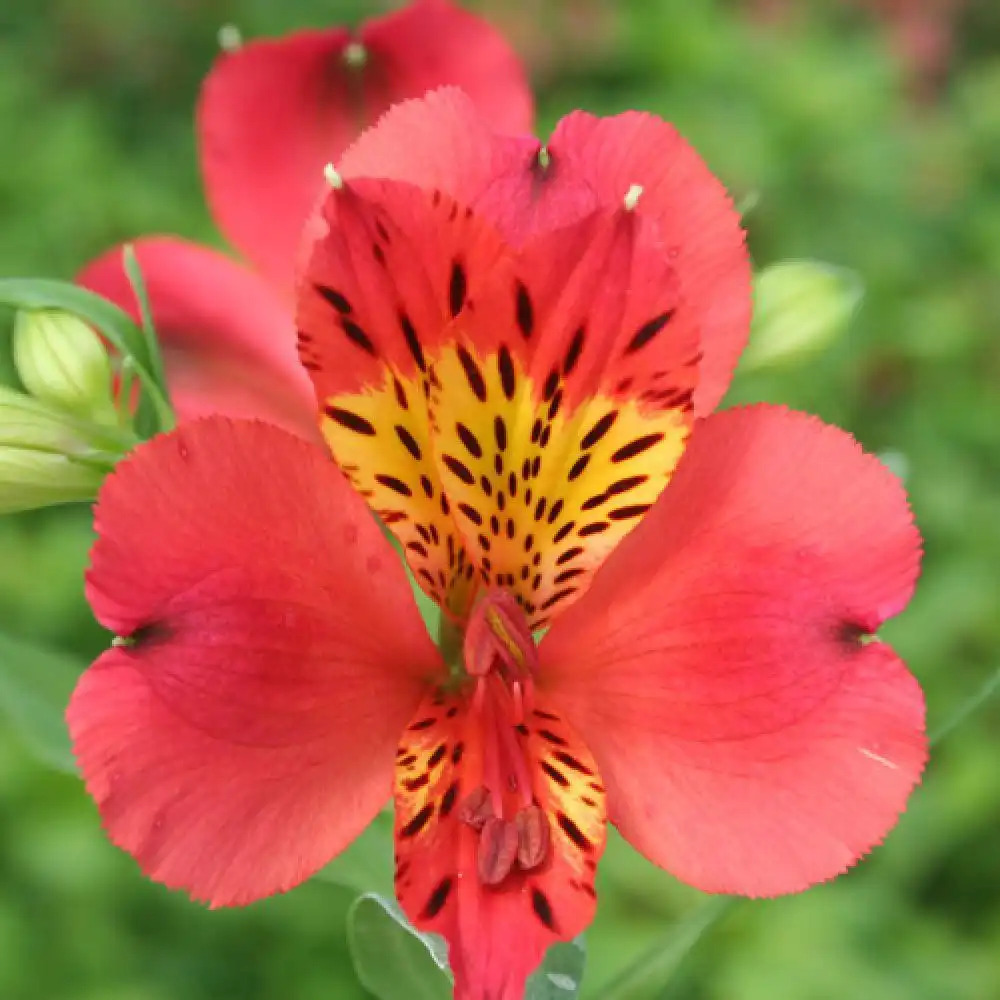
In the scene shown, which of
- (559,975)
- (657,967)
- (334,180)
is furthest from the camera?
(657,967)

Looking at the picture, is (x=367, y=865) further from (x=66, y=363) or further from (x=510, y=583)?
(x=66, y=363)

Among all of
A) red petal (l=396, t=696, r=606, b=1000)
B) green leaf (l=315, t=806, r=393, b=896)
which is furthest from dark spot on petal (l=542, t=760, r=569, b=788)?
green leaf (l=315, t=806, r=393, b=896)

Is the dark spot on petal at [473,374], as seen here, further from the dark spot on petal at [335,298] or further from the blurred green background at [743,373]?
the blurred green background at [743,373]

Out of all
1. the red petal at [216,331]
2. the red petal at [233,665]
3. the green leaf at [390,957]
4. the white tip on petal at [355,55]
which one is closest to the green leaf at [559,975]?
the green leaf at [390,957]

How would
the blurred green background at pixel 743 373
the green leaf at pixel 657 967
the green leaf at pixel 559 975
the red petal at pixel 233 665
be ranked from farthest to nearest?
the blurred green background at pixel 743 373 → the green leaf at pixel 657 967 → the green leaf at pixel 559 975 → the red petal at pixel 233 665

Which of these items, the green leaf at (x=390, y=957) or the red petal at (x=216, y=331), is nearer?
the green leaf at (x=390, y=957)

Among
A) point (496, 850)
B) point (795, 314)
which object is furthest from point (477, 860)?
point (795, 314)

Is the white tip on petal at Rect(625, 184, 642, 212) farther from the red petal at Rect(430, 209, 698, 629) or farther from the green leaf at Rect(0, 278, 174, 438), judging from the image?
the green leaf at Rect(0, 278, 174, 438)

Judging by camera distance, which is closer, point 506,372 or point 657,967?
point 506,372
